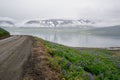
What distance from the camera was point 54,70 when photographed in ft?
45.1

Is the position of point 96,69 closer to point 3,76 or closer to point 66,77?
point 66,77

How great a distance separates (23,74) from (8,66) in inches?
102

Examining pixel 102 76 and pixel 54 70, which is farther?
pixel 102 76

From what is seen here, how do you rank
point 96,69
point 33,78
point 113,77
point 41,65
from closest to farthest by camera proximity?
point 33,78 < point 41,65 < point 113,77 < point 96,69

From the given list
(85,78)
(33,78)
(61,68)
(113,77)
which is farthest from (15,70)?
(113,77)

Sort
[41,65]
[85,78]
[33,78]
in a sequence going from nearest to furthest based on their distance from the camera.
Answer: [33,78], [85,78], [41,65]

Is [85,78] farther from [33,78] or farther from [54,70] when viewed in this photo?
[33,78]

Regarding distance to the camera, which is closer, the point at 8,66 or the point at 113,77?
the point at 8,66

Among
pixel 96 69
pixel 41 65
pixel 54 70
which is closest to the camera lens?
pixel 54 70

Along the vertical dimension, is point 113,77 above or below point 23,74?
below

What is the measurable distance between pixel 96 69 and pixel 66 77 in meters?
6.59

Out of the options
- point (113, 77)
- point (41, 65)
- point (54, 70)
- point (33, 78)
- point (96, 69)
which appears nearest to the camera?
point (33, 78)

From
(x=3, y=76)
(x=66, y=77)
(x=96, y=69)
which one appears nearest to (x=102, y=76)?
(x=96, y=69)

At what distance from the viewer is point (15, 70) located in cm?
1330
